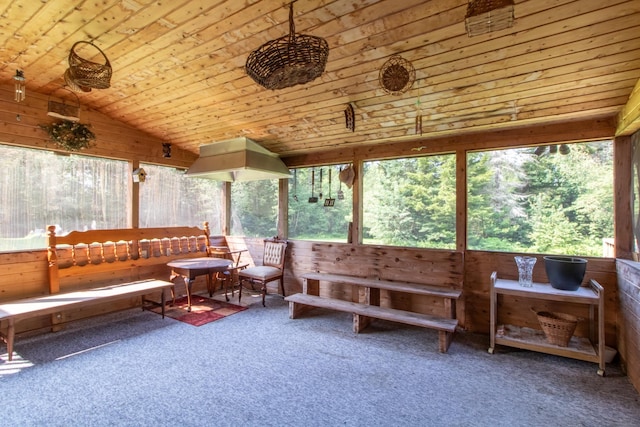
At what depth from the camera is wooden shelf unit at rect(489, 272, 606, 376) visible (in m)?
2.72

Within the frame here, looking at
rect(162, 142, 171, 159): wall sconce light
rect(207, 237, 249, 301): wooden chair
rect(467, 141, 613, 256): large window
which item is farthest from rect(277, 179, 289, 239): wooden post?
rect(467, 141, 613, 256): large window

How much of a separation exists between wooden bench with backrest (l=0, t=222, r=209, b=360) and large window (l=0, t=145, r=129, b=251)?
0.27 m

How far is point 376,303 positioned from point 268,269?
5.74ft

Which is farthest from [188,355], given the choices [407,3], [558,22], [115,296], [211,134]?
[558,22]

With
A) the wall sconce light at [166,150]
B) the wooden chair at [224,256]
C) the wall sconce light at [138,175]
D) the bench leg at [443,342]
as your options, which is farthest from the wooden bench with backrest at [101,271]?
the bench leg at [443,342]

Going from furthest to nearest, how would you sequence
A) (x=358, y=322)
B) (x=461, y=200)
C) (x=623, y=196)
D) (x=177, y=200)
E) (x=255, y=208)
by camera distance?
(x=255, y=208), (x=177, y=200), (x=461, y=200), (x=358, y=322), (x=623, y=196)

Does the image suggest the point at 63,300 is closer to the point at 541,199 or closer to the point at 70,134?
the point at 70,134

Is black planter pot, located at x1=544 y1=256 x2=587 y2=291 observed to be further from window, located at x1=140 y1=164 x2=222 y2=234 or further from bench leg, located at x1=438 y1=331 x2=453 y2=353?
window, located at x1=140 y1=164 x2=222 y2=234

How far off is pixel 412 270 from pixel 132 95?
4.15 meters

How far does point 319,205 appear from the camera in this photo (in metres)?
5.16

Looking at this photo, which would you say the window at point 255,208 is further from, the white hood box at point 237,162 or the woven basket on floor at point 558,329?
the woven basket on floor at point 558,329

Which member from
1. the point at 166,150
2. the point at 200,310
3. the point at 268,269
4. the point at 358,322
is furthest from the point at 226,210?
the point at 358,322

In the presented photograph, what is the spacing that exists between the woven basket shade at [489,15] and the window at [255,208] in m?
4.21

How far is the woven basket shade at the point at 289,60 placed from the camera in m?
1.78
